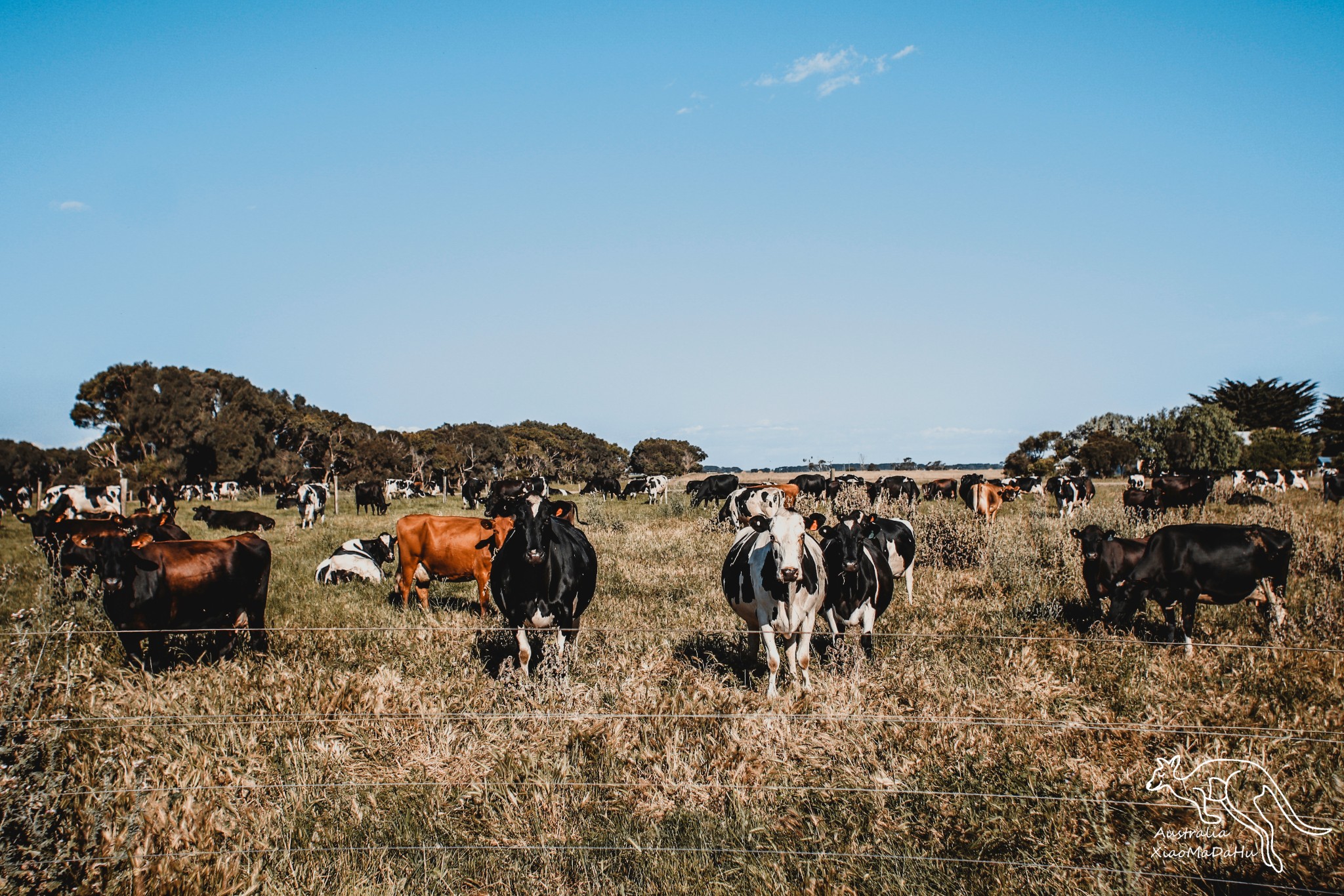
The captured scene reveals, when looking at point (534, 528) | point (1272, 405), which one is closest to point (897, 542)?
point (534, 528)

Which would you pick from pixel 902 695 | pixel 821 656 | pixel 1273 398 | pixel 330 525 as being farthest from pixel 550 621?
pixel 1273 398

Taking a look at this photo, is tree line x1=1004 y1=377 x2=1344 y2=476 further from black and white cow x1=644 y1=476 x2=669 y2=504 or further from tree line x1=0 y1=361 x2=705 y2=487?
tree line x1=0 y1=361 x2=705 y2=487

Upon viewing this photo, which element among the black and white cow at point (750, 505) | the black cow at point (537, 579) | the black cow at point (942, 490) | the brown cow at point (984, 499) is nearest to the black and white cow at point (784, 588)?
the black and white cow at point (750, 505)

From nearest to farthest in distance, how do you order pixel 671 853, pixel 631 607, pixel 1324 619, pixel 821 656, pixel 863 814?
pixel 671 853 → pixel 863 814 → pixel 821 656 → pixel 1324 619 → pixel 631 607

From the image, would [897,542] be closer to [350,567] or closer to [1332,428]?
[350,567]

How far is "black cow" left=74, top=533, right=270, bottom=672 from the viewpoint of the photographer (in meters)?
6.78

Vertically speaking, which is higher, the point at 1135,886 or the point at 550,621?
the point at 550,621

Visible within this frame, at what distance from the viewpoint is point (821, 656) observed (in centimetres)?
739

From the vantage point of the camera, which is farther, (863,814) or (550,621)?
(550,621)

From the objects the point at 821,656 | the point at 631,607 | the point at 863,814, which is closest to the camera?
the point at 863,814

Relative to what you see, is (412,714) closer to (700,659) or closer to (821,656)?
(700,659)

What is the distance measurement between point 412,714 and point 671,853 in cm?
273

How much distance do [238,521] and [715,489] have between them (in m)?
20.4

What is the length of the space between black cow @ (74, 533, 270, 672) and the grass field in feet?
1.35
